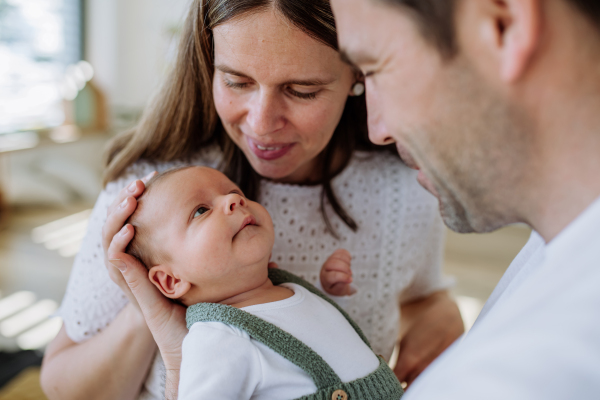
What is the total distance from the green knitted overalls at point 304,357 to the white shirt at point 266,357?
0.05 ft

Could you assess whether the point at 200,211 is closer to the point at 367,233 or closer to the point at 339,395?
the point at 339,395

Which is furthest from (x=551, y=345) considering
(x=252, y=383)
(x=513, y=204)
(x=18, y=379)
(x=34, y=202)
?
(x=34, y=202)

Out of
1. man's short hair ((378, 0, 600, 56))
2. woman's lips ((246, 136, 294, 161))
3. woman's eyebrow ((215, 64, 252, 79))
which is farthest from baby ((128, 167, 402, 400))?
man's short hair ((378, 0, 600, 56))

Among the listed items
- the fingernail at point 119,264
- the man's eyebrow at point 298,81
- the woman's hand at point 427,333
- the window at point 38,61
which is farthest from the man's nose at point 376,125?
the window at point 38,61

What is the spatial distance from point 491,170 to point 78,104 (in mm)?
5762

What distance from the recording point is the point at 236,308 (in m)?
0.98

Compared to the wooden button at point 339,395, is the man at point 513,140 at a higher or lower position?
higher

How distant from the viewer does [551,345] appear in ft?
1.90

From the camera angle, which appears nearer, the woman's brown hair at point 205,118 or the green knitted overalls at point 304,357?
the green knitted overalls at point 304,357

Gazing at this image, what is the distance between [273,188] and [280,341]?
612 mm

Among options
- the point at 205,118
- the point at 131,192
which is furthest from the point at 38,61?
the point at 131,192

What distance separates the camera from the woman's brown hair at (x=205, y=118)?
1.08 metres

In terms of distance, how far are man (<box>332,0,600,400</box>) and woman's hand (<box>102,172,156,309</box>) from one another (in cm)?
62

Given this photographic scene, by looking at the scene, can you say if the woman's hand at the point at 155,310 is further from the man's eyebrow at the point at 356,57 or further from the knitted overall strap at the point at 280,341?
the man's eyebrow at the point at 356,57
